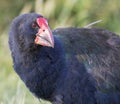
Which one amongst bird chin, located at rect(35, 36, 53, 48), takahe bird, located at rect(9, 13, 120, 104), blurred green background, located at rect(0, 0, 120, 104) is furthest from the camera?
blurred green background, located at rect(0, 0, 120, 104)

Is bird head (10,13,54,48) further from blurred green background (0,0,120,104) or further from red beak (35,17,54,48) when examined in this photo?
blurred green background (0,0,120,104)

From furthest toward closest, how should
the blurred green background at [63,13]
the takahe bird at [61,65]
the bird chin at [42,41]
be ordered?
the blurred green background at [63,13], the takahe bird at [61,65], the bird chin at [42,41]

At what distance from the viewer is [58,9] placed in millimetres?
9617

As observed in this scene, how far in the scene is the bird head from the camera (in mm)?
4875

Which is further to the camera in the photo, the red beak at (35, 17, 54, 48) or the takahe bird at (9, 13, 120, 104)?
the takahe bird at (9, 13, 120, 104)

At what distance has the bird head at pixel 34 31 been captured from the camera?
4875 millimetres

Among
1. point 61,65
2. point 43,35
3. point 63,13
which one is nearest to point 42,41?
point 43,35

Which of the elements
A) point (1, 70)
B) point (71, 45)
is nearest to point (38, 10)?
point (1, 70)

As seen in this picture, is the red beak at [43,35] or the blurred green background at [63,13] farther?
the blurred green background at [63,13]

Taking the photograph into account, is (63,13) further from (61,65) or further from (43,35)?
(43,35)

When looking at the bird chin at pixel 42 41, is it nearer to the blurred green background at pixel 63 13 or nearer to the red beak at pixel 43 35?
the red beak at pixel 43 35

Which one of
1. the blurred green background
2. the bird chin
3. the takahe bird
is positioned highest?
A: the bird chin

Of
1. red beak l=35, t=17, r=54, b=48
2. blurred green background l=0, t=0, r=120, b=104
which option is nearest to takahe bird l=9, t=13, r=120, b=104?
red beak l=35, t=17, r=54, b=48

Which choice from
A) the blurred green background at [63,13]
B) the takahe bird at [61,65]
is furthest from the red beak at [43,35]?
the blurred green background at [63,13]
